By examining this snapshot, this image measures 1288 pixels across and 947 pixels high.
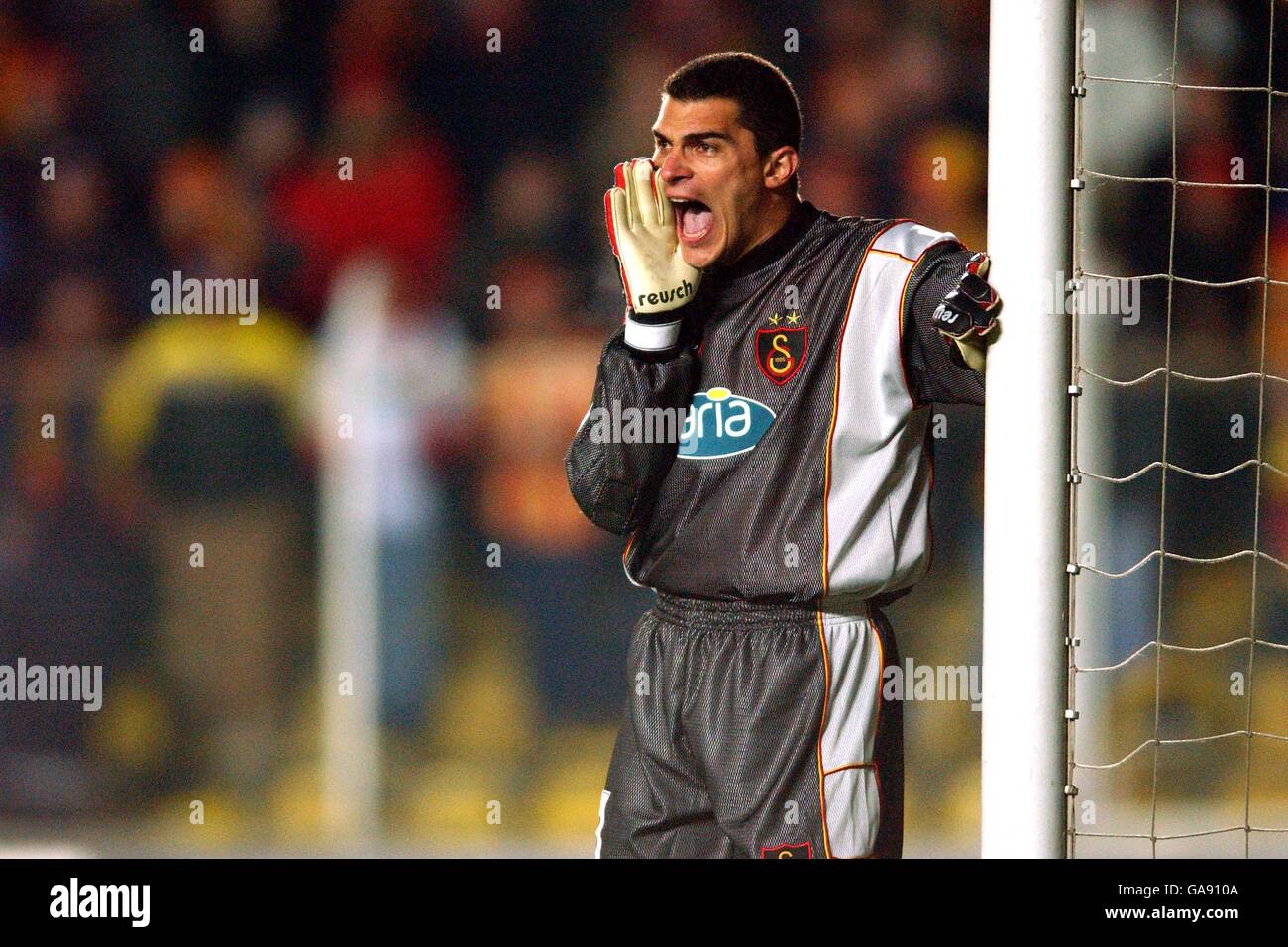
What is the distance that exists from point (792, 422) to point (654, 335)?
0.75 ft

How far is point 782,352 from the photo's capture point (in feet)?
7.32

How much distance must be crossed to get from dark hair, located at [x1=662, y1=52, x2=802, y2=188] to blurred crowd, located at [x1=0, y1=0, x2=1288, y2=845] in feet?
5.48

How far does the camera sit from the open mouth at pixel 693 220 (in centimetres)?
227

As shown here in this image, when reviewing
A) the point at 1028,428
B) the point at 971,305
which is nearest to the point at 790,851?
the point at 1028,428

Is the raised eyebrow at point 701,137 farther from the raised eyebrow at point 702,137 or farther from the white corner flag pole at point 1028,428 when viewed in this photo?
the white corner flag pole at point 1028,428

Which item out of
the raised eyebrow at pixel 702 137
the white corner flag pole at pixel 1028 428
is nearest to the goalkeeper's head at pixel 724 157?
the raised eyebrow at pixel 702 137

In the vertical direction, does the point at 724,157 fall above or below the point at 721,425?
above

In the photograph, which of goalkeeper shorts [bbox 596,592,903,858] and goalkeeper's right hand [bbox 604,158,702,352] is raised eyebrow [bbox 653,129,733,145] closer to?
goalkeeper's right hand [bbox 604,158,702,352]

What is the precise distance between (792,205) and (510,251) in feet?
6.14

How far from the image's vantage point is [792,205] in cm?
231

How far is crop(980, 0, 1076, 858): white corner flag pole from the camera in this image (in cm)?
210

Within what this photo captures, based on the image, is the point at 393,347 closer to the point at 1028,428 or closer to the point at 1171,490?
the point at 1171,490

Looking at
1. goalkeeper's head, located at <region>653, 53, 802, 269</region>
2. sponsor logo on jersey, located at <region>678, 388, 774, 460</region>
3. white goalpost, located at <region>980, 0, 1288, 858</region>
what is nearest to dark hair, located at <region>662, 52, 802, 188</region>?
goalkeeper's head, located at <region>653, 53, 802, 269</region>

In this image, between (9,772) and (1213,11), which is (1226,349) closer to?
(1213,11)
